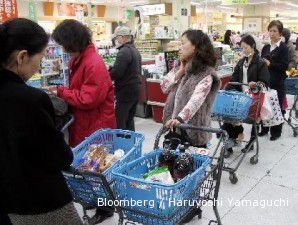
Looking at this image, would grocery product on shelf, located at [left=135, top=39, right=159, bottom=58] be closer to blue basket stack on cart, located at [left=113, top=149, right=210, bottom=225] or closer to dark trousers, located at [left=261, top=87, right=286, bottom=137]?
dark trousers, located at [left=261, top=87, right=286, bottom=137]

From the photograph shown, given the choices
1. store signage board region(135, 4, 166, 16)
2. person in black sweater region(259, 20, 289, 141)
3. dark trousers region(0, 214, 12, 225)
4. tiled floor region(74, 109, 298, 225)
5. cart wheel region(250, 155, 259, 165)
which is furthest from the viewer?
store signage board region(135, 4, 166, 16)

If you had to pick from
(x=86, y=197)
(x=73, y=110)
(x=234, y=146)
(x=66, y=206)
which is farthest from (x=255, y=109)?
(x=66, y=206)

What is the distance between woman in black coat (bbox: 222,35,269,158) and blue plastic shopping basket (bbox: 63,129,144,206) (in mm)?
2209

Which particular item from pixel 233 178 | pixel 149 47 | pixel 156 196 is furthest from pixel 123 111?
pixel 149 47

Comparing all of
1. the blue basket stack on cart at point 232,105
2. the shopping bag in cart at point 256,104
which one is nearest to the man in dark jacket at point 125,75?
the blue basket stack on cart at point 232,105

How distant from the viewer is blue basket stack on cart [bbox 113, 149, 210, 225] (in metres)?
1.68

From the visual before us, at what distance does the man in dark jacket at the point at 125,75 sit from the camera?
4.27m

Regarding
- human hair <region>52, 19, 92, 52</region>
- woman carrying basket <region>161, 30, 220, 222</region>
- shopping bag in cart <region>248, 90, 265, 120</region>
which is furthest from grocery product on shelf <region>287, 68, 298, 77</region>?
human hair <region>52, 19, 92, 52</region>

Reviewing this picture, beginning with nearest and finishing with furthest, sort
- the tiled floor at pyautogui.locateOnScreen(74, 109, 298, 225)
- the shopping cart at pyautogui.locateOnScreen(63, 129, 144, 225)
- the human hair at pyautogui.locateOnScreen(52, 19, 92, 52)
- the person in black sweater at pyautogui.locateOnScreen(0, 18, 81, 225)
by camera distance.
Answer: the person in black sweater at pyautogui.locateOnScreen(0, 18, 81, 225) < the shopping cart at pyautogui.locateOnScreen(63, 129, 144, 225) < the human hair at pyautogui.locateOnScreen(52, 19, 92, 52) < the tiled floor at pyautogui.locateOnScreen(74, 109, 298, 225)

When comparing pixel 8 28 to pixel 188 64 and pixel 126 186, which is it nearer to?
pixel 126 186

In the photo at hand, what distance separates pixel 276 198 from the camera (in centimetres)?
341

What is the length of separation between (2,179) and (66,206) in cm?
30

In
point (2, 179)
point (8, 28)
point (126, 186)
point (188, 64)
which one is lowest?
point (126, 186)

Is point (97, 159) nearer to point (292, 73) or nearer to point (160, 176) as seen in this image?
point (160, 176)
